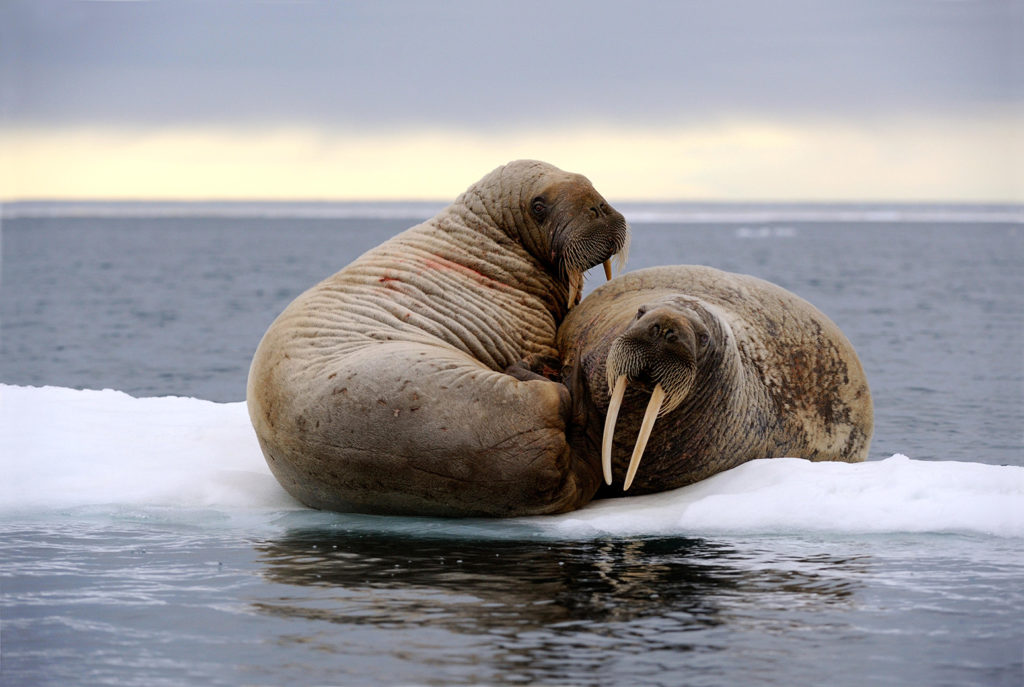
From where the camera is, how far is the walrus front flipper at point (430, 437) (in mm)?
7133

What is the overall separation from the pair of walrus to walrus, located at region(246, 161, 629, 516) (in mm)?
10

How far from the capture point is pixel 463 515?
7.49 meters

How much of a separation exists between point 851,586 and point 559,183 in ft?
11.2

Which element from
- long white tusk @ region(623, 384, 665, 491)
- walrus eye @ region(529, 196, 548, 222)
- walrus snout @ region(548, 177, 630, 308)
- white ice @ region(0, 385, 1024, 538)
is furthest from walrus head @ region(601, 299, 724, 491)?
walrus eye @ region(529, 196, 548, 222)

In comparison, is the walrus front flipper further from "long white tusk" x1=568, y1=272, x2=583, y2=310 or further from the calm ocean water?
"long white tusk" x1=568, y1=272, x2=583, y2=310

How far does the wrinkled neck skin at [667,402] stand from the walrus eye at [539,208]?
44.4 inches

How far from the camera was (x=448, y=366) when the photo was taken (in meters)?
7.33

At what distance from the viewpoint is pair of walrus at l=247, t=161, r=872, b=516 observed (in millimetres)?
7152

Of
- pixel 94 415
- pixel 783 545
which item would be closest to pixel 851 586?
pixel 783 545

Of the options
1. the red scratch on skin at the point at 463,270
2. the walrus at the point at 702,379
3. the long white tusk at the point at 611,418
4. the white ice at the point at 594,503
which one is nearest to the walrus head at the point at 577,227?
the walrus at the point at 702,379

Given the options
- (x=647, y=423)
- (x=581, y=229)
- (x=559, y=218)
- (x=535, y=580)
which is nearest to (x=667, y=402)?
(x=647, y=423)

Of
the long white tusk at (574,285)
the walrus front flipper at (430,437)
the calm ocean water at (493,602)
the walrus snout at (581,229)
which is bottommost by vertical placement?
the calm ocean water at (493,602)

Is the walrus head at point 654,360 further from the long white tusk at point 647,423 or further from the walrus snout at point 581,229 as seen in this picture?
the walrus snout at point 581,229

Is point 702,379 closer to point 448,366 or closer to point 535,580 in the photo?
point 448,366
